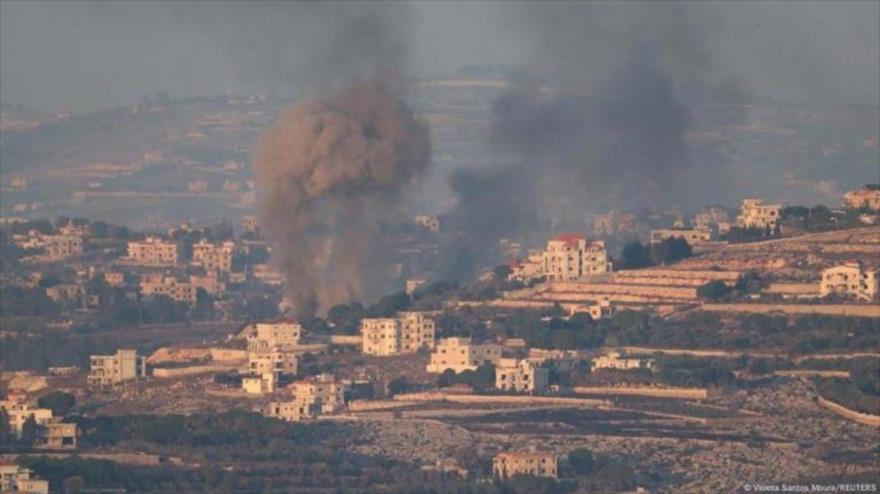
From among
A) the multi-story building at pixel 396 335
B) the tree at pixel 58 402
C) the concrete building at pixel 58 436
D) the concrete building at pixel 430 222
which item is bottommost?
the concrete building at pixel 58 436

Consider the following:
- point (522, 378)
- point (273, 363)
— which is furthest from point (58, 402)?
point (522, 378)

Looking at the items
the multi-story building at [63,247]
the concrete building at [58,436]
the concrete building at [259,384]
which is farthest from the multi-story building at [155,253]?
the concrete building at [58,436]

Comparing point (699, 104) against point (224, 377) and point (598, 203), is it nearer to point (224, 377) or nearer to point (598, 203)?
point (598, 203)

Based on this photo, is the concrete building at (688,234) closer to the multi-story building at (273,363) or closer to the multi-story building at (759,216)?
the multi-story building at (759,216)

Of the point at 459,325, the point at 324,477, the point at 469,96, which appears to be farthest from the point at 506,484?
the point at 469,96

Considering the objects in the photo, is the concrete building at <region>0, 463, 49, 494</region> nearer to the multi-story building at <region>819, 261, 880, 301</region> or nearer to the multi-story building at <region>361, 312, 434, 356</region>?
the multi-story building at <region>361, 312, 434, 356</region>

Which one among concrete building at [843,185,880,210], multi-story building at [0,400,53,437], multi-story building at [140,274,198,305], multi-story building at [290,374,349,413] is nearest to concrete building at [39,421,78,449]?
multi-story building at [0,400,53,437]

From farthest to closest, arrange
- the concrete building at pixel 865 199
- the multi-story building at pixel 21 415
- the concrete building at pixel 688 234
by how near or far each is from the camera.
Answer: the concrete building at pixel 688 234 → the concrete building at pixel 865 199 → the multi-story building at pixel 21 415

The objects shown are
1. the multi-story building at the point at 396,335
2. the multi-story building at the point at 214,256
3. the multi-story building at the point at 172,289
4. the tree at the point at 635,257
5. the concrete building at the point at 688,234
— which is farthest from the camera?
the multi-story building at the point at 214,256
